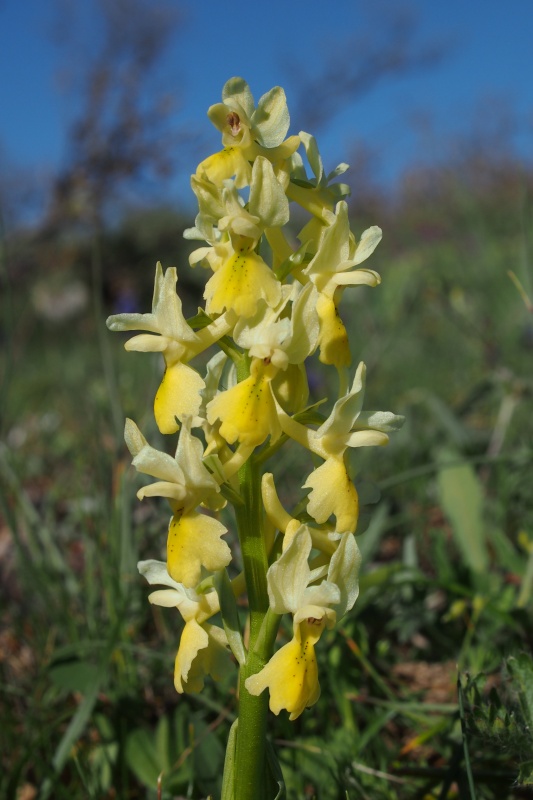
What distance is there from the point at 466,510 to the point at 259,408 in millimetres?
1276

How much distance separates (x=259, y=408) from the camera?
1.03 metres

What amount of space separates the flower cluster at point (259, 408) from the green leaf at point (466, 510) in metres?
1.04

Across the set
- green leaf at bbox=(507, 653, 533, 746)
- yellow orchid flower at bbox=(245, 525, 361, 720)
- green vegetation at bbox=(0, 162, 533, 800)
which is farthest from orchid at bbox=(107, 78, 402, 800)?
green leaf at bbox=(507, 653, 533, 746)

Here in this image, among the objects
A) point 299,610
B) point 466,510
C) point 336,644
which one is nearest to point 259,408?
point 299,610

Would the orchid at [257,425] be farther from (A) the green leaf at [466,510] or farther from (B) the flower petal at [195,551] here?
(A) the green leaf at [466,510]

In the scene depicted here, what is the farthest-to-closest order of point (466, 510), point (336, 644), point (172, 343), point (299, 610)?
point (466, 510) < point (336, 644) < point (172, 343) < point (299, 610)

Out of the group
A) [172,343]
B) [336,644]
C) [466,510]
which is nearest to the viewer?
[172,343]

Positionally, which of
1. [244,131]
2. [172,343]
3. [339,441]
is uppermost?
[244,131]

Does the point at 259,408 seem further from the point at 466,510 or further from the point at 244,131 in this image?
the point at 466,510

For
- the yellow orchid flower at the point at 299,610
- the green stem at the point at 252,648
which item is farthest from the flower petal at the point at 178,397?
the yellow orchid flower at the point at 299,610

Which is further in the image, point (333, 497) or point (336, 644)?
point (336, 644)

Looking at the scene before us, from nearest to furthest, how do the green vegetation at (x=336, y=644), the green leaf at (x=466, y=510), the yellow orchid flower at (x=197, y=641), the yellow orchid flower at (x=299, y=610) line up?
1. the yellow orchid flower at (x=299, y=610)
2. the yellow orchid flower at (x=197, y=641)
3. the green vegetation at (x=336, y=644)
4. the green leaf at (x=466, y=510)

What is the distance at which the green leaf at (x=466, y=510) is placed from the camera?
208cm

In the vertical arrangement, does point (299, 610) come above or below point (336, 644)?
above
